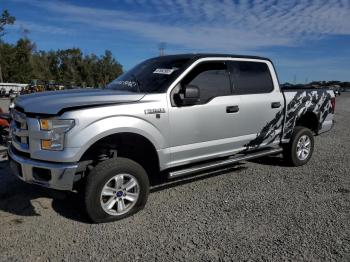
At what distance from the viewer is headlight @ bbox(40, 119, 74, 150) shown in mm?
3834

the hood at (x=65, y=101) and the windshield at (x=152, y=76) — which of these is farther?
the windshield at (x=152, y=76)

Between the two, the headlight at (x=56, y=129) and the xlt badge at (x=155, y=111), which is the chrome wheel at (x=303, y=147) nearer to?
the xlt badge at (x=155, y=111)

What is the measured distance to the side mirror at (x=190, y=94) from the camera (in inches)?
179

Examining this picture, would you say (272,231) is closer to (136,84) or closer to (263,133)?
(263,133)

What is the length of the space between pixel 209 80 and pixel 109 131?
1.80 m

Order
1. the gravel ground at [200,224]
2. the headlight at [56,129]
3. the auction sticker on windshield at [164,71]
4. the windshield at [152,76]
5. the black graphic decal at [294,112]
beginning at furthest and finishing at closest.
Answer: the black graphic decal at [294,112], the auction sticker on windshield at [164,71], the windshield at [152,76], the headlight at [56,129], the gravel ground at [200,224]

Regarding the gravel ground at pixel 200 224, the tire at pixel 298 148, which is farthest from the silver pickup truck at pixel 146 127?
the gravel ground at pixel 200 224

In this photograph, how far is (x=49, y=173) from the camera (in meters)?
3.90

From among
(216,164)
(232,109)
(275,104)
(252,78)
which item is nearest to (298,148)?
(275,104)

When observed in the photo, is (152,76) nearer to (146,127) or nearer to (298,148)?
(146,127)

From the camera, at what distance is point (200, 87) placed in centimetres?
504

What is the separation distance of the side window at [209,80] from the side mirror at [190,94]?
0.70 ft

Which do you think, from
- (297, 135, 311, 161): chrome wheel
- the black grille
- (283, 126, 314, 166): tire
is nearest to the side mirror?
the black grille

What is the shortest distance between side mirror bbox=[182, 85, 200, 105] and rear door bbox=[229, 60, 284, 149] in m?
0.99
